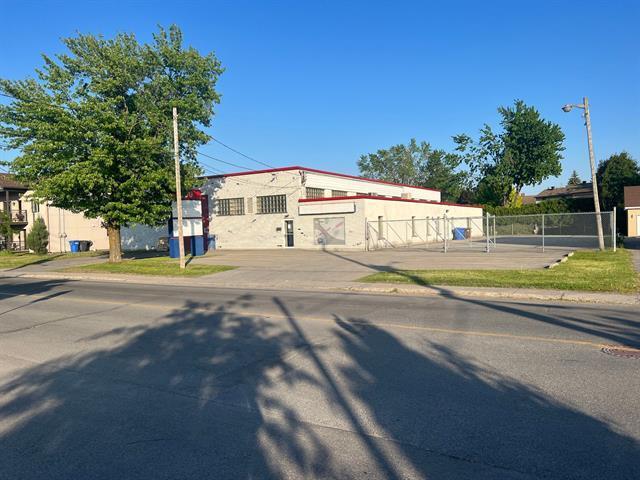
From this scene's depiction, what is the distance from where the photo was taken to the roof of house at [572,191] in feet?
264

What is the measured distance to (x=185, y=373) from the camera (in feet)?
20.9

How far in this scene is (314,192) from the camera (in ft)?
122

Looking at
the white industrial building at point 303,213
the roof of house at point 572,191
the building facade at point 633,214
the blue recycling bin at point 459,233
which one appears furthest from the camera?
the roof of house at point 572,191

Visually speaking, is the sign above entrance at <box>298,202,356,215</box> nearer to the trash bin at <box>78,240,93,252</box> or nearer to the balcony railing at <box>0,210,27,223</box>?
the trash bin at <box>78,240,93,252</box>

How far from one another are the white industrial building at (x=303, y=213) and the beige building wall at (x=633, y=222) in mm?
20132

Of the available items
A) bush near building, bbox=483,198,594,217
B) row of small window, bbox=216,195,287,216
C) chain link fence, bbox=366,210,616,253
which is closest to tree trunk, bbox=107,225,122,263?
row of small window, bbox=216,195,287,216

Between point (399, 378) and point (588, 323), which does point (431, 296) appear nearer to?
point (588, 323)

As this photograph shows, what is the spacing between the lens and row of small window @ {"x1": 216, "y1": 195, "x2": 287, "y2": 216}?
1428 inches

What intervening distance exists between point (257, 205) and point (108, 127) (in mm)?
15893

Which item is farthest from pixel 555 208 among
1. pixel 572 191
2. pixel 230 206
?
pixel 230 206

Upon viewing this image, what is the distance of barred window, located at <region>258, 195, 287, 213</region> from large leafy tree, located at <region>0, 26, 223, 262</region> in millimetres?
9749

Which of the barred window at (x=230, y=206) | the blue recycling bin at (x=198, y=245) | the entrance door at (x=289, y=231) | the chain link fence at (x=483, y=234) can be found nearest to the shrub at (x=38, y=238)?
the barred window at (x=230, y=206)

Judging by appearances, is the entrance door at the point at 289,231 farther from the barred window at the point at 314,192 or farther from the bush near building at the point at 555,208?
the bush near building at the point at 555,208

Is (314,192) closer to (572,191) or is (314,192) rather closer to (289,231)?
(289,231)
